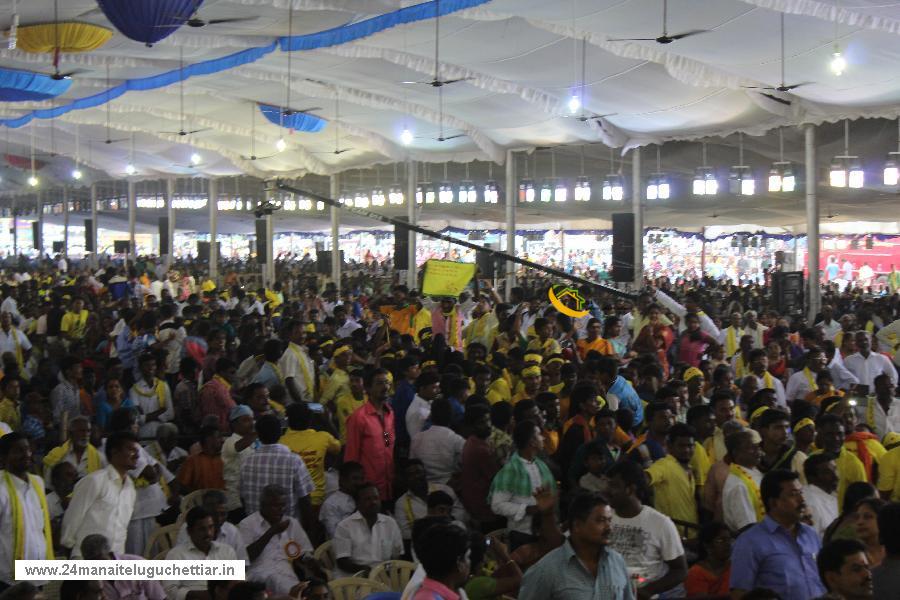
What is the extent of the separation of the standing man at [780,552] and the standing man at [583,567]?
0.76 m

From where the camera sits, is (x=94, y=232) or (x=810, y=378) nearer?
(x=810, y=378)

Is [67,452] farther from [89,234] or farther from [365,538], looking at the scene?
[89,234]

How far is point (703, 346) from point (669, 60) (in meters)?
6.18

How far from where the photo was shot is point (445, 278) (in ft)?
44.0

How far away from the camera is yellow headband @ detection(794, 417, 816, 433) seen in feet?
23.4

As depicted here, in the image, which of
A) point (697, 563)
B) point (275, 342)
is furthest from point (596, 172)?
point (697, 563)

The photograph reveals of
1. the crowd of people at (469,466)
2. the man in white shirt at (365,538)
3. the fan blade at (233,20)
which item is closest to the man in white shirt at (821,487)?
the crowd of people at (469,466)

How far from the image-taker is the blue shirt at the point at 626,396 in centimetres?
845

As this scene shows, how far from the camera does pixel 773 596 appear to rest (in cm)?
426

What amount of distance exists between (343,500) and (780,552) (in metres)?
2.77

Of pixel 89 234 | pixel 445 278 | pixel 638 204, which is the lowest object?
pixel 445 278

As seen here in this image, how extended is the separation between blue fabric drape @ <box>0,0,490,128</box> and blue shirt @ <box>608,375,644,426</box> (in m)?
6.29

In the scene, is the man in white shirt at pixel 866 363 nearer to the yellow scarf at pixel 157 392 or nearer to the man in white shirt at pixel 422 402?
the man in white shirt at pixel 422 402

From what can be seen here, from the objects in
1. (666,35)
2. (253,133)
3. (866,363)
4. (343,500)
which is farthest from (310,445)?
(253,133)
